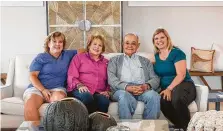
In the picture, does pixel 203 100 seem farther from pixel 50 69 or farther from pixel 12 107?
pixel 12 107

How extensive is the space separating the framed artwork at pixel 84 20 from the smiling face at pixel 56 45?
4.10 ft

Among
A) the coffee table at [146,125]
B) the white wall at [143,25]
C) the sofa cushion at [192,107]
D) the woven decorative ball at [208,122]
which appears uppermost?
the white wall at [143,25]

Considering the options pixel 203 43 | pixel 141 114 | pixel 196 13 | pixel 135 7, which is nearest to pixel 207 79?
pixel 203 43

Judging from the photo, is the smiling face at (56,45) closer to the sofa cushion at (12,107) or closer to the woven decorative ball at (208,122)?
the sofa cushion at (12,107)

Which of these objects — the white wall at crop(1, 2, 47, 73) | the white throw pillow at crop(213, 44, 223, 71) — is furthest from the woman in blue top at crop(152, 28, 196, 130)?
the white wall at crop(1, 2, 47, 73)

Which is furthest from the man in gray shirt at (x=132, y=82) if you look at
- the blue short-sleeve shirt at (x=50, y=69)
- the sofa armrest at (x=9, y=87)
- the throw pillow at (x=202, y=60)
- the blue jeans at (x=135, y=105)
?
the throw pillow at (x=202, y=60)

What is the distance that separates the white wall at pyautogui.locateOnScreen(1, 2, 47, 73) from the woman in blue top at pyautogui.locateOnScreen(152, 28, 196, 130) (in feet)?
6.21

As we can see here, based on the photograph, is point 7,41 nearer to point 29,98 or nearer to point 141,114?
point 29,98

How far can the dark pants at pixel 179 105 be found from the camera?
2.95m

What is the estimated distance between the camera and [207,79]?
4.77 meters

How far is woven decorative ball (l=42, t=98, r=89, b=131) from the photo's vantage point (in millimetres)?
1855

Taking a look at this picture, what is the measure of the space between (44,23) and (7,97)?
5.17 ft

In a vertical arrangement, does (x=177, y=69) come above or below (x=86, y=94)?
above

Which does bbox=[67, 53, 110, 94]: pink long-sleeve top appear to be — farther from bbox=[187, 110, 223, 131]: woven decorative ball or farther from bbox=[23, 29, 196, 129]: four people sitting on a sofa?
bbox=[187, 110, 223, 131]: woven decorative ball
